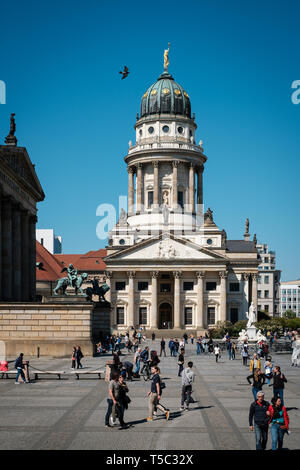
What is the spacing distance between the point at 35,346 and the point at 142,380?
11682 mm

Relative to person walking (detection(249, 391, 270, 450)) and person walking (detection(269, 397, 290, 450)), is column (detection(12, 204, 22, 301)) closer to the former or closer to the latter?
person walking (detection(249, 391, 270, 450))

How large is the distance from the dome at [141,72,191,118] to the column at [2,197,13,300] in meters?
66.3

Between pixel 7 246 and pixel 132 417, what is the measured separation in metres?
29.9

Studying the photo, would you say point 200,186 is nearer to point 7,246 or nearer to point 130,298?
point 130,298

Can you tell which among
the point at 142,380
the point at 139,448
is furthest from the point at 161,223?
the point at 139,448

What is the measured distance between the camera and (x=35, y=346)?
40531 millimetres

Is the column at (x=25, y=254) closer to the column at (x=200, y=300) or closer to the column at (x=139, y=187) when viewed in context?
the column at (x=200, y=300)

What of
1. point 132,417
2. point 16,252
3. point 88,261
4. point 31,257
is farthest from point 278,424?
point 88,261

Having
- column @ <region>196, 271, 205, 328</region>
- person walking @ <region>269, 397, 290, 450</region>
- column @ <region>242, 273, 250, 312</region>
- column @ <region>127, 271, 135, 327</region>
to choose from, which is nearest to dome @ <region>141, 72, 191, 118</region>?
column @ <region>242, 273, 250, 312</region>

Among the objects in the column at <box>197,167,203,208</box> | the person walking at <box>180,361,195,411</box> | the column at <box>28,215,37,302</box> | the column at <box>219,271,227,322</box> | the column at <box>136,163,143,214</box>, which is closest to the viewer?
the person walking at <box>180,361,195,411</box>

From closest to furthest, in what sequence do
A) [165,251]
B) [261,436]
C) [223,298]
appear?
[261,436] < [223,298] < [165,251]

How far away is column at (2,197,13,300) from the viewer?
4738cm

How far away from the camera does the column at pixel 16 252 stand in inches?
1940

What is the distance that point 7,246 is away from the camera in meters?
47.4
